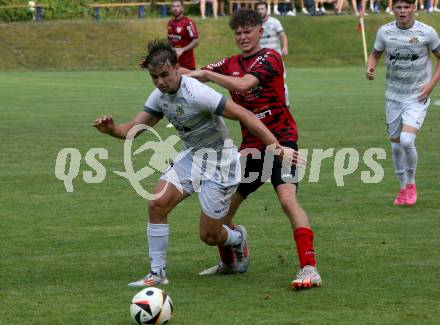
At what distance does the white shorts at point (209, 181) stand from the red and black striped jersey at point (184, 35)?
12.7m

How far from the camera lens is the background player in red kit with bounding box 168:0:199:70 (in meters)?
20.4

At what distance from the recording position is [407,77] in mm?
11305

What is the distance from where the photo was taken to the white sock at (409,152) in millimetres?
11219

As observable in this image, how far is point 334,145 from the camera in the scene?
16.2 meters

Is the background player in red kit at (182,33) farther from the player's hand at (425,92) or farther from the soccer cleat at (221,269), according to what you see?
the soccer cleat at (221,269)

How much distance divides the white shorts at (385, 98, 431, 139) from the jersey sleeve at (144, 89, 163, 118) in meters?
4.11

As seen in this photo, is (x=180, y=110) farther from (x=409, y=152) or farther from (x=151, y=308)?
(x=409, y=152)

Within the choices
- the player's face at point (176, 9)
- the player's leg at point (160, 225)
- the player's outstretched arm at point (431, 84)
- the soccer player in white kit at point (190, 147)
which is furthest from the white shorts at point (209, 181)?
the player's face at point (176, 9)

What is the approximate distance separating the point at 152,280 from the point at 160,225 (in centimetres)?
40

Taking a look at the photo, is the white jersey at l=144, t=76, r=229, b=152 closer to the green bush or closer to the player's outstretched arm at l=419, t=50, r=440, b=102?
the player's outstretched arm at l=419, t=50, r=440, b=102

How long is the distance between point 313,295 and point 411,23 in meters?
4.75

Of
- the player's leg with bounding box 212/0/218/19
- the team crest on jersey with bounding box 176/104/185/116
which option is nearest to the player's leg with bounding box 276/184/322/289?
the team crest on jersey with bounding box 176/104/185/116

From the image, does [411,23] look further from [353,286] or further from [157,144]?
[157,144]

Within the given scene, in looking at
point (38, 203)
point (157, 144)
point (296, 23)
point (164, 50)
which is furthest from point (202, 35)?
point (164, 50)
